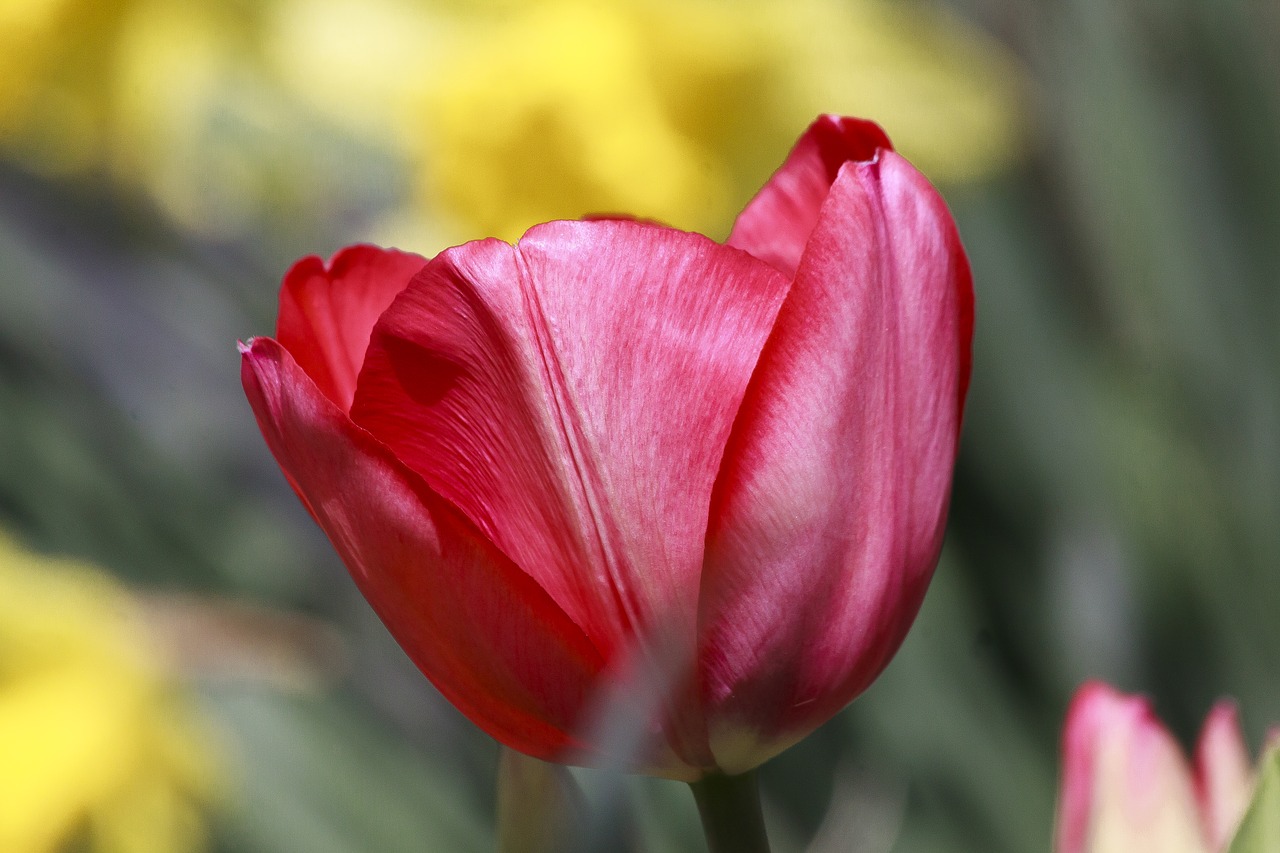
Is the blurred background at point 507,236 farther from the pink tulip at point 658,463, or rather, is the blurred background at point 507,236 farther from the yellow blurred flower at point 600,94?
the pink tulip at point 658,463

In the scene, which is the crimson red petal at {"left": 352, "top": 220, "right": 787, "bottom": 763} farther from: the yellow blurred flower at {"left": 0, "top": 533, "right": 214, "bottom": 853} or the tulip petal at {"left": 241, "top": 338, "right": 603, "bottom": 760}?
the yellow blurred flower at {"left": 0, "top": 533, "right": 214, "bottom": 853}

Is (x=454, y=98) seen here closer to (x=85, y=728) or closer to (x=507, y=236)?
(x=507, y=236)

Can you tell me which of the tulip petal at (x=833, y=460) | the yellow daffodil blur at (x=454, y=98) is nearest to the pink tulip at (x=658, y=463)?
the tulip petal at (x=833, y=460)

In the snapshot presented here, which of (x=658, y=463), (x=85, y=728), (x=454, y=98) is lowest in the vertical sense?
(x=85, y=728)

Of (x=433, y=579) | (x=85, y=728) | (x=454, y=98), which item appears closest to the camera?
(x=433, y=579)

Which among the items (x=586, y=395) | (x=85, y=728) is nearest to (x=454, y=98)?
(x=85, y=728)

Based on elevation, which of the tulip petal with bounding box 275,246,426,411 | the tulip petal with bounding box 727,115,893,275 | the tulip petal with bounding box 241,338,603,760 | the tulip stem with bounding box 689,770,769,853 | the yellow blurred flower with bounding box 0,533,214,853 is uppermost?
the tulip petal with bounding box 727,115,893,275

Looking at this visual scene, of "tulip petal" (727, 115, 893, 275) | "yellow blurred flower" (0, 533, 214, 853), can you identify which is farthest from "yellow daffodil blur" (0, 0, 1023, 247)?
"tulip petal" (727, 115, 893, 275)
